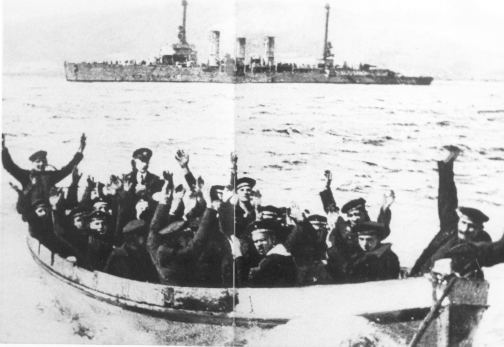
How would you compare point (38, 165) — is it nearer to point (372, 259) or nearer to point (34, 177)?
point (34, 177)

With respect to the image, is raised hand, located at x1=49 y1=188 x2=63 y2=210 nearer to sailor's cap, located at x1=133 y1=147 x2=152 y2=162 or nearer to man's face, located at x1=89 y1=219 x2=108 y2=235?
man's face, located at x1=89 y1=219 x2=108 y2=235

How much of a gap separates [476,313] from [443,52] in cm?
156

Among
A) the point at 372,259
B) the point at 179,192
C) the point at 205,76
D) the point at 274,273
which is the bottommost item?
the point at 274,273

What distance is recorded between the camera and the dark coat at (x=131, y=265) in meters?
5.15

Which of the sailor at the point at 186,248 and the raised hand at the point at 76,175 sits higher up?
the raised hand at the point at 76,175

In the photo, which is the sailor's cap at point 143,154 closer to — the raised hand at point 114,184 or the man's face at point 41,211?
the raised hand at point 114,184

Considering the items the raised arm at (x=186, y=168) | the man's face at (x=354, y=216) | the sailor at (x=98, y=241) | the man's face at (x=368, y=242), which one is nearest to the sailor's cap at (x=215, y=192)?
the raised arm at (x=186, y=168)

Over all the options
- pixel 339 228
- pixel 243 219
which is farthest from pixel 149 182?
pixel 339 228

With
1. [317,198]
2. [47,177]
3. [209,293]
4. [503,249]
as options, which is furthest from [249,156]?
[503,249]

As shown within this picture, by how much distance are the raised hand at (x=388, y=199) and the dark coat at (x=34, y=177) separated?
6.36ft

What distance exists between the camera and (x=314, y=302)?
16.7ft

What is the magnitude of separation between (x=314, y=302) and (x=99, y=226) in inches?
54.8

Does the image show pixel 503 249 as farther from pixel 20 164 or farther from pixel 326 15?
pixel 20 164

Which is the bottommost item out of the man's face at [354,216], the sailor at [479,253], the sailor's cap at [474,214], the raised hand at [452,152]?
the sailor at [479,253]
